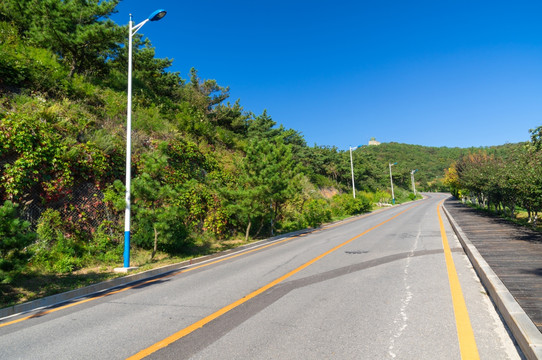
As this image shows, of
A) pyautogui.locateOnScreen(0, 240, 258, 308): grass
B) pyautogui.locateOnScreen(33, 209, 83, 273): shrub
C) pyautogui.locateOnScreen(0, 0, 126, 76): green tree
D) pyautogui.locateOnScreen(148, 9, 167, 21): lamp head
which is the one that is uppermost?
pyautogui.locateOnScreen(0, 0, 126, 76): green tree

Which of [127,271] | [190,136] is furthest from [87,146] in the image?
[190,136]

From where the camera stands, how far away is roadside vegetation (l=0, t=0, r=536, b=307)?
7.98 metres

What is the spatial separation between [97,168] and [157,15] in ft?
17.6

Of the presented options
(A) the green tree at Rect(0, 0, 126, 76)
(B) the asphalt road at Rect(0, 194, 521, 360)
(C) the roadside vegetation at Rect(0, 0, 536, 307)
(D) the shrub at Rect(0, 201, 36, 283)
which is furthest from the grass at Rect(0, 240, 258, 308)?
(A) the green tree at Rect(0, 0, 126, 76)

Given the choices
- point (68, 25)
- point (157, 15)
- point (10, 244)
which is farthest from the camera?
point (68, 25)

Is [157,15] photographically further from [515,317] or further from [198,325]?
[515,317]

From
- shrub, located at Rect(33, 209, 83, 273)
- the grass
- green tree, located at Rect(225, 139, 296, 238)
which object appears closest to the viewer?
the grass

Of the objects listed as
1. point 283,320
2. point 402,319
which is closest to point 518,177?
point 402,319

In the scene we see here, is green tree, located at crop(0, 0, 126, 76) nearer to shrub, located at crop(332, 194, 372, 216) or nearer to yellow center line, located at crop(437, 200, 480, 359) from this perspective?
yellow center line, located at crop(437, 200, 480, 359)

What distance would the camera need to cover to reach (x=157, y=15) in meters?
8.85

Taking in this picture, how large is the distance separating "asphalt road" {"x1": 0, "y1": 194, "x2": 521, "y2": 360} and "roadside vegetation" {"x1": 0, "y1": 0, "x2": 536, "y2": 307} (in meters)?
1.98

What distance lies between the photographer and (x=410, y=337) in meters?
3.50

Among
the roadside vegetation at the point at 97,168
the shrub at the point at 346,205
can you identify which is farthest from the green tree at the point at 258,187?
the shrub at the point at 346,205

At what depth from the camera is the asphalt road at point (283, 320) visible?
3.29 meters
